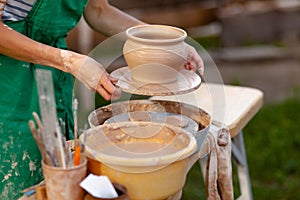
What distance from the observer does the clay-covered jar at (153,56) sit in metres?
1.69

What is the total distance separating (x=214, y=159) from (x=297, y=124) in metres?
2.38

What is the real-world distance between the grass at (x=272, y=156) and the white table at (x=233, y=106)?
71 cm

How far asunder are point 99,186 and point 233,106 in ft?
3.66

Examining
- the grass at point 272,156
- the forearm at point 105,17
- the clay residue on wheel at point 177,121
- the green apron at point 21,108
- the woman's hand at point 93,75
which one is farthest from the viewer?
the grass at point 272,156

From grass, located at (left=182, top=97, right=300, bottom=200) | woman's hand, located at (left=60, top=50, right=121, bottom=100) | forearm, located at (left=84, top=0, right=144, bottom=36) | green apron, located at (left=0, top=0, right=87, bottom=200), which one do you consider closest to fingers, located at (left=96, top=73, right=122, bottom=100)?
woman's hand, located at (left=60, top=50, right=121, bottom=100)

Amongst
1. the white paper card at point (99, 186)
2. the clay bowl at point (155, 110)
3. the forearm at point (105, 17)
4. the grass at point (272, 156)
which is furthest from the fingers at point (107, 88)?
the grass at point (272, 156)

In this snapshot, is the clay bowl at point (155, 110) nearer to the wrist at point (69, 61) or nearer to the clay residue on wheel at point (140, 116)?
the clay residue on wheel at point (140, 116)

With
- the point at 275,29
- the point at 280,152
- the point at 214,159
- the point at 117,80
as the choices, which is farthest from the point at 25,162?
the point at 275,29

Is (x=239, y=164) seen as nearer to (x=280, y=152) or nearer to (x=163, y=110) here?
(x=163, y=110)

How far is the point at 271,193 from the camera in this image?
11.1 ft

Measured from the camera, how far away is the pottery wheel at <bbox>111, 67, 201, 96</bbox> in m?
1.68

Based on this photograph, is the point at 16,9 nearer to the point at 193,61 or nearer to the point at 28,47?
the point at 28,47

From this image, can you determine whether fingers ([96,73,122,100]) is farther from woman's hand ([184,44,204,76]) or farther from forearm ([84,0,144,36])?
forearm ([84,0,144,36])

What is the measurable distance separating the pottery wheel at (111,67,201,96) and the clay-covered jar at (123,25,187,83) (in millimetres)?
16
